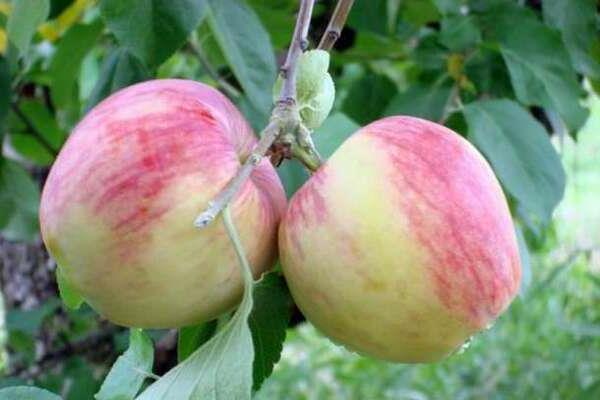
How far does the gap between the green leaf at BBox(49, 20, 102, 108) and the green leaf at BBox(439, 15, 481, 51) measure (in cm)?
50

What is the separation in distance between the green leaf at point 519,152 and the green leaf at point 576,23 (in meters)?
0.11

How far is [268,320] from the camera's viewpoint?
33.4 inches

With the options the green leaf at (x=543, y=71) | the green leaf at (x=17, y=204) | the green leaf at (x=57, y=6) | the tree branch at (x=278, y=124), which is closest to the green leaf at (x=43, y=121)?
the green leaf at (x=17, y=204)

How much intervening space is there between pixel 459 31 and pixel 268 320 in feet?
2.30

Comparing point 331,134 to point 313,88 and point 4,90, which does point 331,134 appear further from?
point 4,90

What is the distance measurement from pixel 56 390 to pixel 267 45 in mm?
664

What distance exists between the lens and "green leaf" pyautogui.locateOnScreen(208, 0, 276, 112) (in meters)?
1.20

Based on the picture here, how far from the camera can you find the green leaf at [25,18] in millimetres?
1118

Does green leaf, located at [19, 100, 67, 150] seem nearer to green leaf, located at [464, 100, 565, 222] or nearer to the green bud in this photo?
green leaf, located at [464, 100, 565, 222]

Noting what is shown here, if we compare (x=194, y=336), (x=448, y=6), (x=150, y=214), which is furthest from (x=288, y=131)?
(x=448, y=6)

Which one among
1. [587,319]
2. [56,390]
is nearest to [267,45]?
[56,390]

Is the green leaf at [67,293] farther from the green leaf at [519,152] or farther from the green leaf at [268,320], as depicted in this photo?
the green leaf at [519,152]

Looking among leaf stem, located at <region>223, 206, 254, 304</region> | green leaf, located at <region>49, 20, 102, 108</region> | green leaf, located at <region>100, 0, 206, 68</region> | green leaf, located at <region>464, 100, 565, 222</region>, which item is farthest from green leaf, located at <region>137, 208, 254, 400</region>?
green leaf, located at <region>49, 20, 102, 108</region>

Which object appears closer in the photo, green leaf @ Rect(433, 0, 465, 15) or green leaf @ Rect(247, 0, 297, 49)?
green leaf @ Rect(433, 0, 465, 15)
